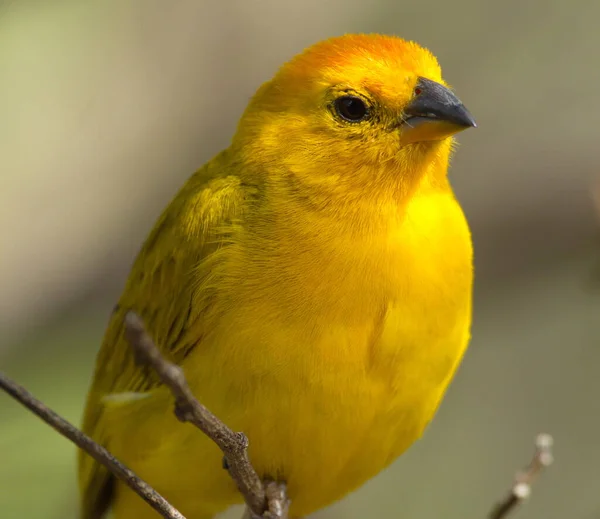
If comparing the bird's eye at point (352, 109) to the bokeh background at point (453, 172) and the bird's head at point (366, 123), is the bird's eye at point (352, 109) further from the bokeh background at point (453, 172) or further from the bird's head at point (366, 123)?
the bokeh background at point (453, 172)

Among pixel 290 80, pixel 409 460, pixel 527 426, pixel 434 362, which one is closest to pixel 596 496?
pixel 527 426

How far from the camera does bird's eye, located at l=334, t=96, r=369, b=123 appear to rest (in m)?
3.27

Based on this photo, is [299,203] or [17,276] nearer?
[299,203]

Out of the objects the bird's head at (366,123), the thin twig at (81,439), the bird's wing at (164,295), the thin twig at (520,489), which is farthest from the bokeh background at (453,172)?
the thin twig at (81,439)

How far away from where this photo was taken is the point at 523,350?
761cm

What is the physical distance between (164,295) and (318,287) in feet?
2.30

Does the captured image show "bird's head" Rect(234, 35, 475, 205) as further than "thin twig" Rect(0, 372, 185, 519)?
Yes

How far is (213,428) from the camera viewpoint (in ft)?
7.39

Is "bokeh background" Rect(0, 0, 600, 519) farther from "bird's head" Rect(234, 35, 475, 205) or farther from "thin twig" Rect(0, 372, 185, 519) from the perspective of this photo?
"thin twig" Rect(0, 372, 185, 519)

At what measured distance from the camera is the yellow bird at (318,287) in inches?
121

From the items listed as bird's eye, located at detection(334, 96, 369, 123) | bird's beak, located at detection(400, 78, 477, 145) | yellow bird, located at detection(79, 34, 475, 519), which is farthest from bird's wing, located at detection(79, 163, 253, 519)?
bird's beak, located at detection(400, 78, 477, 145)

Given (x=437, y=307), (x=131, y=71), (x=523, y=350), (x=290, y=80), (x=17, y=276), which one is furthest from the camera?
(x=523, y=350)

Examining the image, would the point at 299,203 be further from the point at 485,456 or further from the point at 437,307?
the point at 485,456

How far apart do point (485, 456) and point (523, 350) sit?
945mm
